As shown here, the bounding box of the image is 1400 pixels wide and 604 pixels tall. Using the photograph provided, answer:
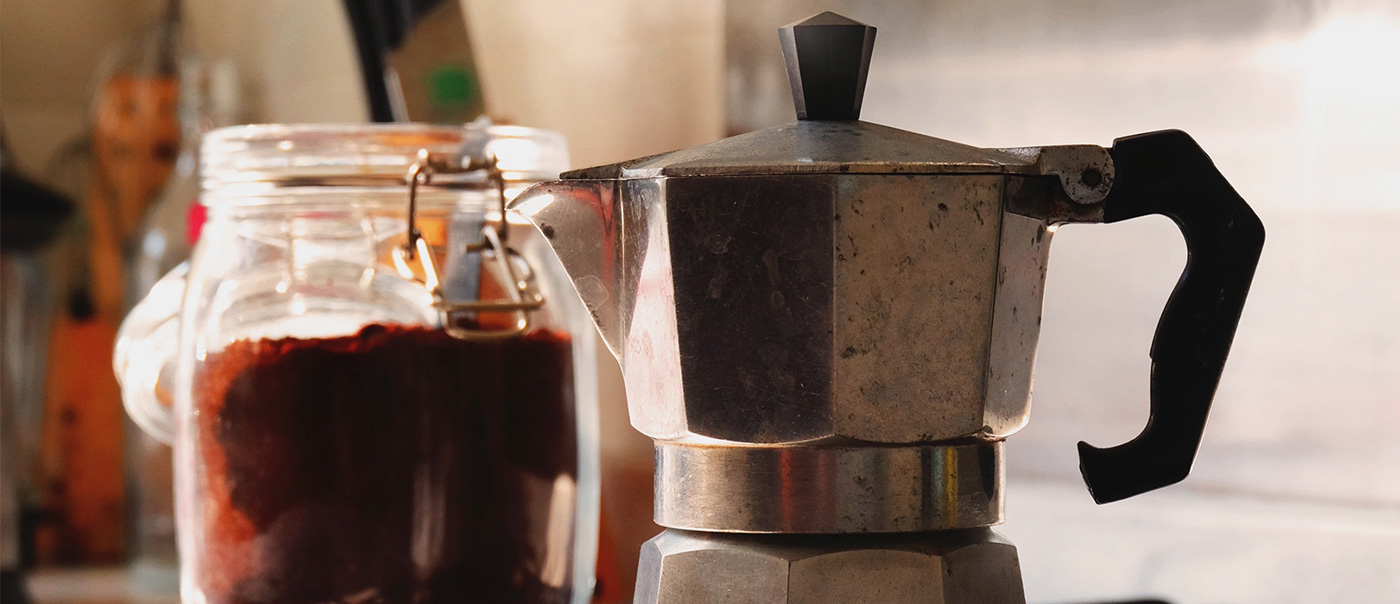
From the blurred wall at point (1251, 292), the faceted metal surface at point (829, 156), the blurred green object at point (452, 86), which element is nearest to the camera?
the faceted metal surface at point (829, 156)

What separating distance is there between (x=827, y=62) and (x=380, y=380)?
274 mm

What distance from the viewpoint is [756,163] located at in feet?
1.47

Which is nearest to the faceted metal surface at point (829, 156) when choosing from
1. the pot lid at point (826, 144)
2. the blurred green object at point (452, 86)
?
the pot lid at point (826, 144)

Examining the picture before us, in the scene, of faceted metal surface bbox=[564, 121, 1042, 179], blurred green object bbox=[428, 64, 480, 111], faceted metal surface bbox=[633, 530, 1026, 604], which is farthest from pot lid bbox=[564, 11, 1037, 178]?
blurred green object bbox=[428, 64, 480, 111]

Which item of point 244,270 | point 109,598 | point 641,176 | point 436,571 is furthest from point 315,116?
point 641,176

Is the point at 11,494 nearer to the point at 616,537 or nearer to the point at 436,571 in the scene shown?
the point at 616,537

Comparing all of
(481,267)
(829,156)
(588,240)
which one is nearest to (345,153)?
(481,267)

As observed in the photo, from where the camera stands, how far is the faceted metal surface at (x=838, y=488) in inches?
18.0

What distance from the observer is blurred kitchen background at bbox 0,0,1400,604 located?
600mm

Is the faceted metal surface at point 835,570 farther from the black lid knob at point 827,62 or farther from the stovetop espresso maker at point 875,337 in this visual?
the black lid knob at point 827,62

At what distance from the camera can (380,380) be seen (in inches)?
25.3

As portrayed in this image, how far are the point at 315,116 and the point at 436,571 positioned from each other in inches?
36.6

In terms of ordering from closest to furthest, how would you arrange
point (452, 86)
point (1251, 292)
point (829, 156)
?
point (829, 156)
point (1251, 292)
point (452, 86)

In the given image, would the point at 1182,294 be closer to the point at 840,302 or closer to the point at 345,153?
the point at 840,302
